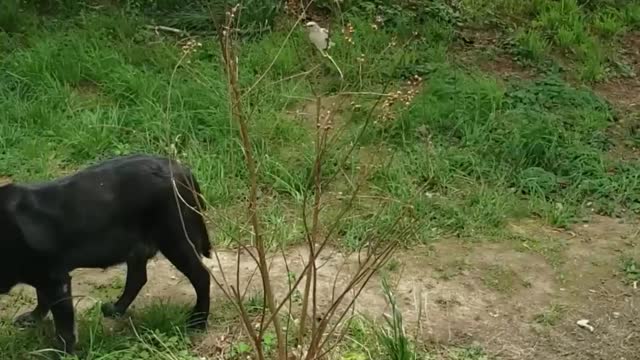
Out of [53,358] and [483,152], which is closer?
[53,358]

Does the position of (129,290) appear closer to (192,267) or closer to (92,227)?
(192,267)

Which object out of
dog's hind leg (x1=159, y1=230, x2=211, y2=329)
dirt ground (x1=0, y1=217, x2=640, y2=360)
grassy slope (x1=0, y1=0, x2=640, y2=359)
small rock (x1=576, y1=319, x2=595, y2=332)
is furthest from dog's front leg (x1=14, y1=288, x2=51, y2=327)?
small rock (x1=576, y1=319, x2=595, y2=332)

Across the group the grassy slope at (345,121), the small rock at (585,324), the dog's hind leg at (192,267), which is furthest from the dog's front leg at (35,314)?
the small rock at (585,324)

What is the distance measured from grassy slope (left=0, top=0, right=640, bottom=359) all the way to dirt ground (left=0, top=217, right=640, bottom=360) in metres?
0.23

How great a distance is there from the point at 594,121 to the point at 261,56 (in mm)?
2418

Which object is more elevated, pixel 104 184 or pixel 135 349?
pixel 104 184

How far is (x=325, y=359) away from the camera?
434 centimetres

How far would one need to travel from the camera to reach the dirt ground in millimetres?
4742

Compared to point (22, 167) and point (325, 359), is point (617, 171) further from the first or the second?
point (22, 167)

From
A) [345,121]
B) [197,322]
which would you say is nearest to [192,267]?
[197,322]

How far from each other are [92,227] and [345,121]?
283 centimetres

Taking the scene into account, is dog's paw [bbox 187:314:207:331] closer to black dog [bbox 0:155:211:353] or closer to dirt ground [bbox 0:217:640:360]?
black dog [bbox 0:155:211:353]

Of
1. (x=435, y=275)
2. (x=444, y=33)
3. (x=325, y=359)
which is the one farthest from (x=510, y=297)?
(x=444, y=33)

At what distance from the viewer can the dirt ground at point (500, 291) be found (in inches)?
187
